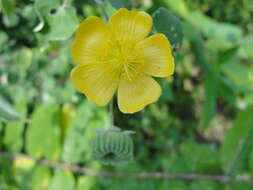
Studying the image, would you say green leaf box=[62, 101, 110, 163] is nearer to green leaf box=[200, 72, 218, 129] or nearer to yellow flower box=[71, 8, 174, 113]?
green leaf box=[200, 72, 218, 129]

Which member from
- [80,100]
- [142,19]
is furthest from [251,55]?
[142,19]

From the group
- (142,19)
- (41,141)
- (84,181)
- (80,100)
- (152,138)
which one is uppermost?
(142,19)

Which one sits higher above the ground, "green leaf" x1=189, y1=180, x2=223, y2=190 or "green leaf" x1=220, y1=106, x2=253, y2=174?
"green leaf" x1=220, y1=106, x2=253, y2=174

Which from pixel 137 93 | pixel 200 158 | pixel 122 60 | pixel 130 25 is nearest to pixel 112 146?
pixel 137 93

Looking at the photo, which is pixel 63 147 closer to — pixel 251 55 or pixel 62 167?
pixel 62 167

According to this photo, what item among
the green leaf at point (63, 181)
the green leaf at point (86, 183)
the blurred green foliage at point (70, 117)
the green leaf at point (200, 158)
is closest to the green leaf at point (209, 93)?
the blurred green foliage at point (70, 117)

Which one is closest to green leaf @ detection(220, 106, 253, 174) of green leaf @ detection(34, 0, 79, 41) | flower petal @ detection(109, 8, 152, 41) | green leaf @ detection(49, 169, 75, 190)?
green leaf @ detection(49, 169, 75, 190)
